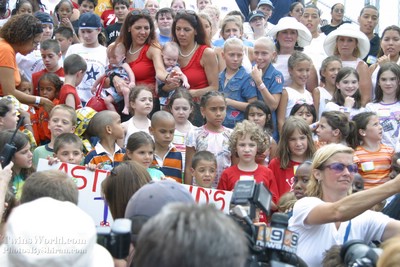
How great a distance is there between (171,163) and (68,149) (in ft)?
4.11

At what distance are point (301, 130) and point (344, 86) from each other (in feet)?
5.38

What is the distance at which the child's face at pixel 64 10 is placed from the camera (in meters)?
12.1

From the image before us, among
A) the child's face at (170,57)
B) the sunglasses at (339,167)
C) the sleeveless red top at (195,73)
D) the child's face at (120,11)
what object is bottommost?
the sunglasses at (339,167)

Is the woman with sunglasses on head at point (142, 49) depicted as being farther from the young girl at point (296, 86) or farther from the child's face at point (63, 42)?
the child's face at point (63, 42)

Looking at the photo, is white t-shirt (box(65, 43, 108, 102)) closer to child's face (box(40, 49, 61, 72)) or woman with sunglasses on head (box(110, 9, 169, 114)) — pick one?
child's face (box(40, 49, 61, 72))

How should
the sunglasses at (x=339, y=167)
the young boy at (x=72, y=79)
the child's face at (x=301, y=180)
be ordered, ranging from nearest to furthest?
1. the sunglasses at (x=339, y=167)
2. the child's face at (x=301, y=180)
3. the young boy at (x=72, y=79)

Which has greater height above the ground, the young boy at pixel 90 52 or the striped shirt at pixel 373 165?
the young boy at pixel 90 52

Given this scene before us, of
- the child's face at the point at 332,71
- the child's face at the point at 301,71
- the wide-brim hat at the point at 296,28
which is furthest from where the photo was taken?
the wide-brim hat at the point at 296,28

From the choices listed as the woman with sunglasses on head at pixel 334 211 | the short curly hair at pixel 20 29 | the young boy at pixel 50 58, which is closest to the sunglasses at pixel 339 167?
the woman with sunglasses on head at pixel 334 211

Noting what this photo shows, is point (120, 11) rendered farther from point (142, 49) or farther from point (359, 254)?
point (359, 254)

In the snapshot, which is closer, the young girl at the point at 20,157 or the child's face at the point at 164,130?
the young girl at the point at 20,157

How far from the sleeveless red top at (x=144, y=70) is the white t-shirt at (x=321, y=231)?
15.1ft

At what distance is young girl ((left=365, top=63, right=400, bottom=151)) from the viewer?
30.0 feet

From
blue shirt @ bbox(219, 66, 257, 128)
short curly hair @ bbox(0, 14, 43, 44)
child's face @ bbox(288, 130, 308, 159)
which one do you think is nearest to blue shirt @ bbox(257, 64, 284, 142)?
blue shirt @ bbox(219, 66, 257, 128)
